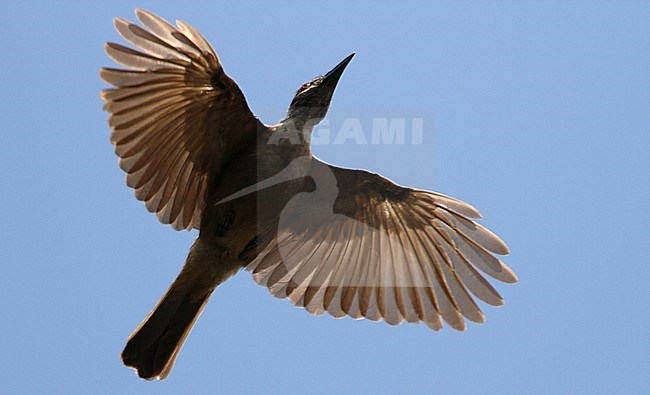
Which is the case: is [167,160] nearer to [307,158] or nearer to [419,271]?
[307,158]

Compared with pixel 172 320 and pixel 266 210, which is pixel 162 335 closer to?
pixel 172 320

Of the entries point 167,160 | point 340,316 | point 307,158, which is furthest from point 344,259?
point 167,160

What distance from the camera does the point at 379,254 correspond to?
8.28m

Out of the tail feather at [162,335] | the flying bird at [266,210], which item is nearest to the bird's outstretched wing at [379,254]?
the flying bird at [266,210]

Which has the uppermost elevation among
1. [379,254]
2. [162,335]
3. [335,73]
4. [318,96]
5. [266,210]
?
[335,73]

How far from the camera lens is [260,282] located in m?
7.95

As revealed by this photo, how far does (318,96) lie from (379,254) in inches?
59.8

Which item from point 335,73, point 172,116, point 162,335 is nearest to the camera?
point 172,116

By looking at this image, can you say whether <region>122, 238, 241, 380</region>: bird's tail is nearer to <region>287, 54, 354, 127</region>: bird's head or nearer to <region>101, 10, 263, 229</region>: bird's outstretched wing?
<region>101, 10, 263, 229</region>: bird's outstretched wing

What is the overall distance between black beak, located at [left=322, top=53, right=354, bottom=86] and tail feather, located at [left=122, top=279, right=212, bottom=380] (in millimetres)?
2244

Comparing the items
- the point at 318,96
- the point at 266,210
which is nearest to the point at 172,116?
the point at 266,210

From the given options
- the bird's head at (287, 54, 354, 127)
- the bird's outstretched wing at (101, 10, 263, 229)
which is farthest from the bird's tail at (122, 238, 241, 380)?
the bird's head at (287, 54, 354, 127)

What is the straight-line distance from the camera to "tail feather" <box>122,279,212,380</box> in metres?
7.42

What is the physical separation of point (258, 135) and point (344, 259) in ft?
4.99
